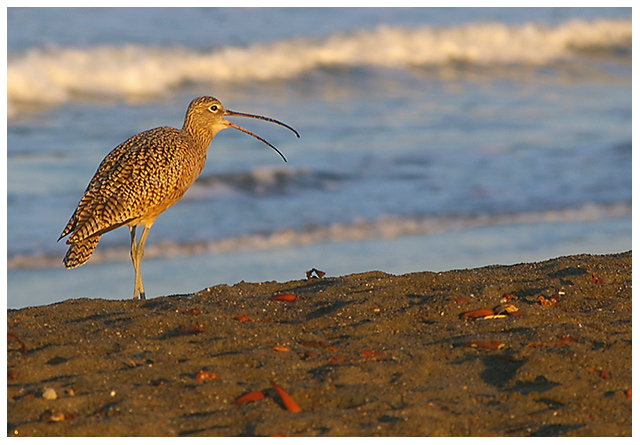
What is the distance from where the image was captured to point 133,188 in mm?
6594

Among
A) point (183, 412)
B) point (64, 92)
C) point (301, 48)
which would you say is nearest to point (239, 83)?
point (301, 48)

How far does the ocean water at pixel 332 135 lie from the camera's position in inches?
358

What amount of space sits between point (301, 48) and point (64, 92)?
18.1ft

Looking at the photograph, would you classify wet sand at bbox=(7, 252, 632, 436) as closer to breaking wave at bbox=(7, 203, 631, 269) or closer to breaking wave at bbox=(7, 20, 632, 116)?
breaking wave at bbox=(7, 203, 631, 269)

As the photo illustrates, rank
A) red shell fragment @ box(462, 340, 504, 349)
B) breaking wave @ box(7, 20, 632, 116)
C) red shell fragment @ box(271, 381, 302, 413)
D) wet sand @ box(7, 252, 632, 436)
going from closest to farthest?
wet sand @ box(7, 252, 632, 436) → red shell fragment @ box(271, 381, 302, 413) → red shell fragment @ box(462, 340, 504, 349) → breaking wave @ box(7, 20, 632, 116)

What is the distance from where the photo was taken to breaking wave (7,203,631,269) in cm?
902

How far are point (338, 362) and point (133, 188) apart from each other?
3068mm

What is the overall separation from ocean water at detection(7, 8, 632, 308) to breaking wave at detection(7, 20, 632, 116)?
0.19ft

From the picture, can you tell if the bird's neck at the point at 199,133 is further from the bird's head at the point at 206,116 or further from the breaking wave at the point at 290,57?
the breaking wave at the point at 290,57

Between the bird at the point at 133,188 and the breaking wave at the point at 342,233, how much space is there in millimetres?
2001

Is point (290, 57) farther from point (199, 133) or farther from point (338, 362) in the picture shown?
point (338, 362)

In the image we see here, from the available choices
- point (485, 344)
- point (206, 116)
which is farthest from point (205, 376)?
point (206, 116)

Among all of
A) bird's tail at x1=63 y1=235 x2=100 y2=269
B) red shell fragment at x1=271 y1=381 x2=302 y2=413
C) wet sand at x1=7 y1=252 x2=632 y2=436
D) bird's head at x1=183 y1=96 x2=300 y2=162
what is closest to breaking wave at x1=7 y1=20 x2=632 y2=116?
bird's head at x1=183 y1=96 x2=300 y2=162

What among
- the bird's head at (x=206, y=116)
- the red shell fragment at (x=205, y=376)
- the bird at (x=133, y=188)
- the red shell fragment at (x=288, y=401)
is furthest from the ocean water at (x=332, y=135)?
the red shell fragment at (x=288, y=401)
